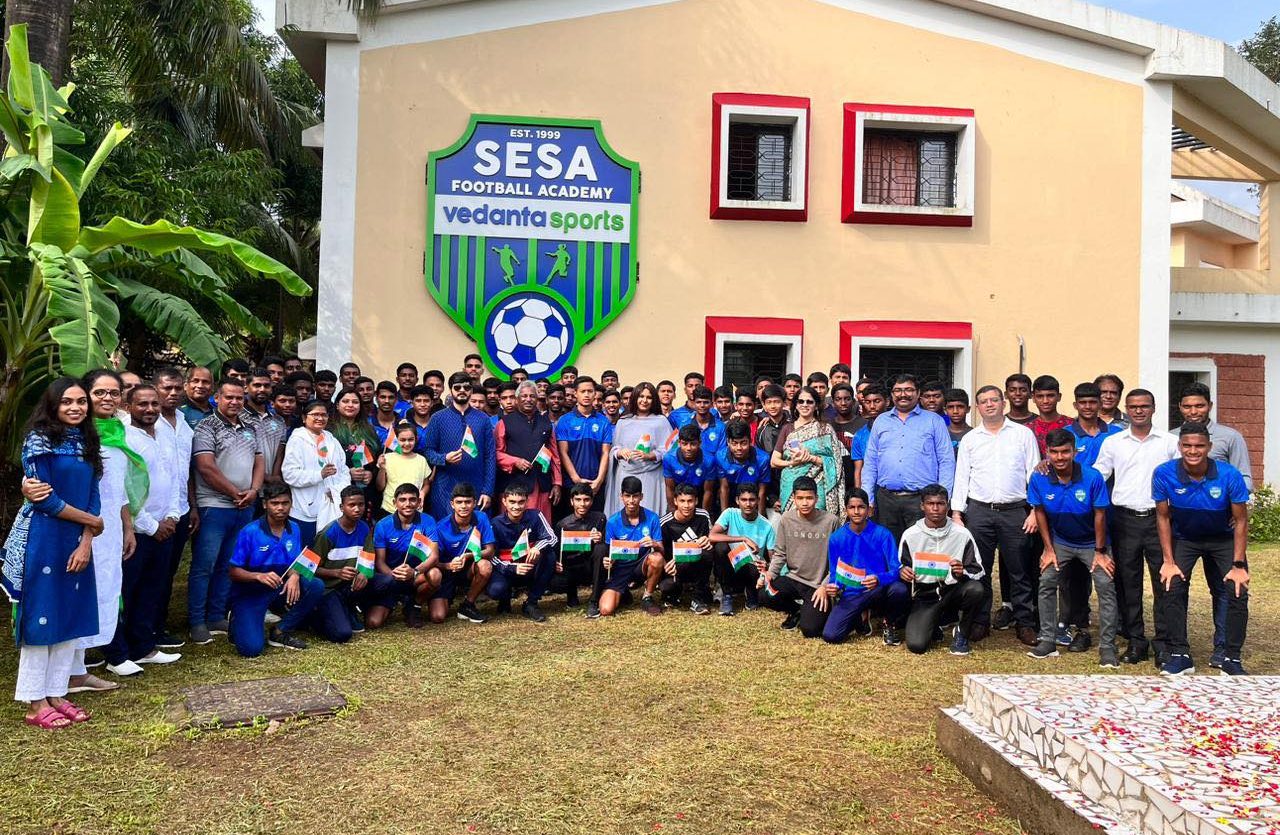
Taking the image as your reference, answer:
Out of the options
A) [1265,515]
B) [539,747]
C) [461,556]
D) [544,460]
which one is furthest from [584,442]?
[1265,515]

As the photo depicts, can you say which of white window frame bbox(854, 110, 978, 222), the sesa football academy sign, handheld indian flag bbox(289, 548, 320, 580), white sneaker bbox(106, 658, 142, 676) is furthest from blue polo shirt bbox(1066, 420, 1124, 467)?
white sneaker bbox(106, 658, 142, 676)

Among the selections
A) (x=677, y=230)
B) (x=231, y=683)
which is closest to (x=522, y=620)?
(x=231, y=683)

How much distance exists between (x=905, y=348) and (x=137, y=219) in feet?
26.2

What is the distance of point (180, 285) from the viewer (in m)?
9.98

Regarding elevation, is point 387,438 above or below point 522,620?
above

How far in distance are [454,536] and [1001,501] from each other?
12.5ft

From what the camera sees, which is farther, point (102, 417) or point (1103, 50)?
point (1103, 50)

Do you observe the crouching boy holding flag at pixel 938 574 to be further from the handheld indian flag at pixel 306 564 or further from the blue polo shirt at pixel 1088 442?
the handheld indian flag at pixel 306 564

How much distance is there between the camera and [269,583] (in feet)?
20.0

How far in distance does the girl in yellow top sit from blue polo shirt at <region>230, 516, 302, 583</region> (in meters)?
1.08

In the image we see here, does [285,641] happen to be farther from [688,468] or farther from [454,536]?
[688,468]

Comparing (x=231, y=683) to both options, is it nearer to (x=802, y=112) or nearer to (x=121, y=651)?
(x=121, y=651)

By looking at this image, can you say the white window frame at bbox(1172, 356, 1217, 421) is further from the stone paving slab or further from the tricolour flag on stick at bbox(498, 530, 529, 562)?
the stone paving slab

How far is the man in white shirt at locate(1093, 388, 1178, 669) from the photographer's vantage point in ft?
20.2
